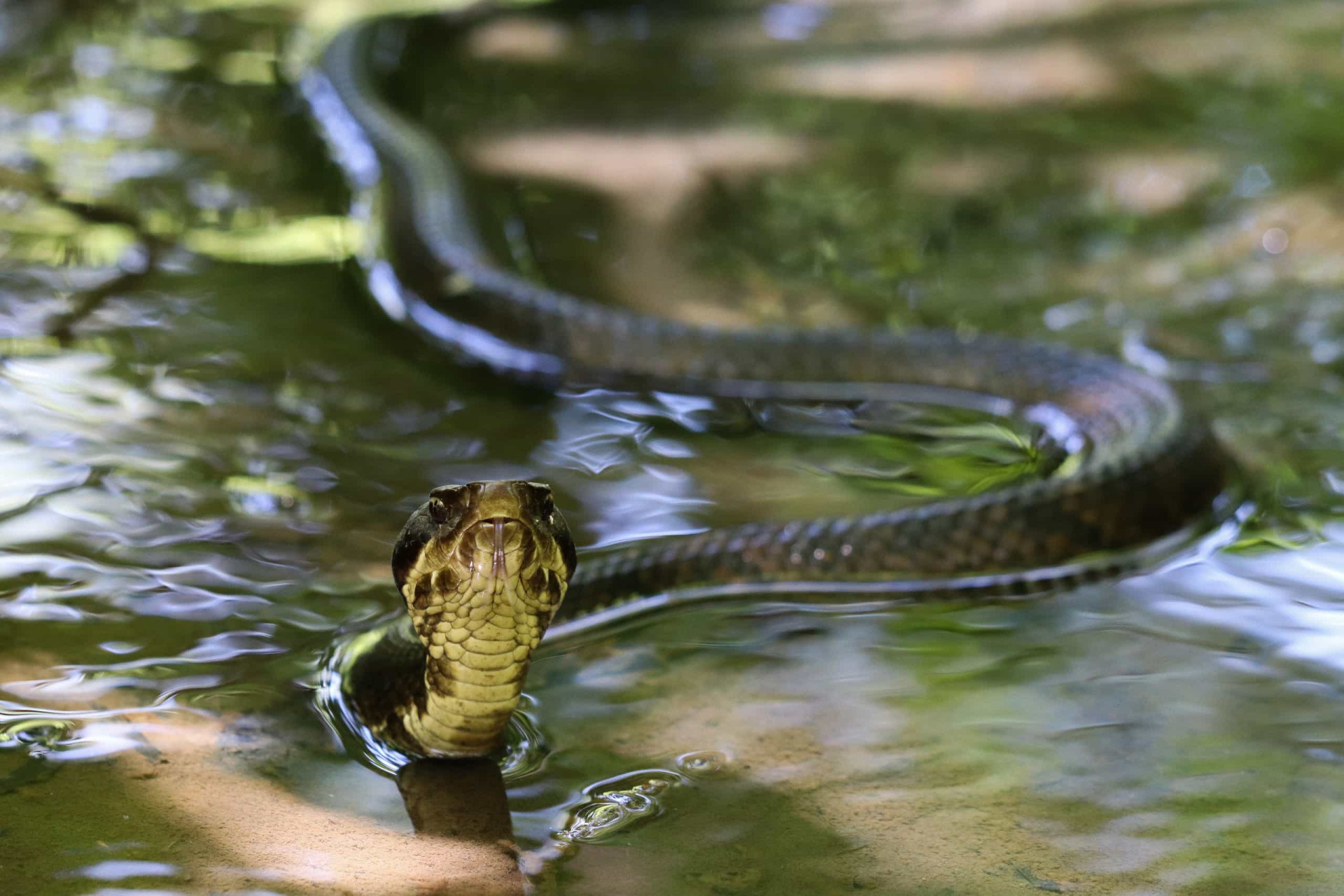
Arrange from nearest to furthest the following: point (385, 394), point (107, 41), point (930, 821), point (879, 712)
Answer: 1. point (930, 821)
2. point (879, 712)
3. point (385, 394)
4. point (107, 41)

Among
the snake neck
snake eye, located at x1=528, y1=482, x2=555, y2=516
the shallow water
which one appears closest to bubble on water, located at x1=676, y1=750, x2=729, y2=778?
the shallow water

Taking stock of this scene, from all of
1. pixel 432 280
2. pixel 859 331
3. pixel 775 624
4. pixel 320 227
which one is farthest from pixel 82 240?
pixel 775 624

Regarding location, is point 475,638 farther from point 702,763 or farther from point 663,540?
point 663,540

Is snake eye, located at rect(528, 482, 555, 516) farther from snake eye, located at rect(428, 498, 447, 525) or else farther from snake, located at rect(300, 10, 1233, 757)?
snake eye, located at rect(428, 498, 447, 525)

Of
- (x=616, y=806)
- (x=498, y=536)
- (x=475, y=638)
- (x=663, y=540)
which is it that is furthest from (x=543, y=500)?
(x=663, y=540)

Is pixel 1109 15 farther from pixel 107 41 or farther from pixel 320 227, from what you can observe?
pixel 107 41

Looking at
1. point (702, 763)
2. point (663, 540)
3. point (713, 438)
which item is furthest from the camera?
point (713, 438)
